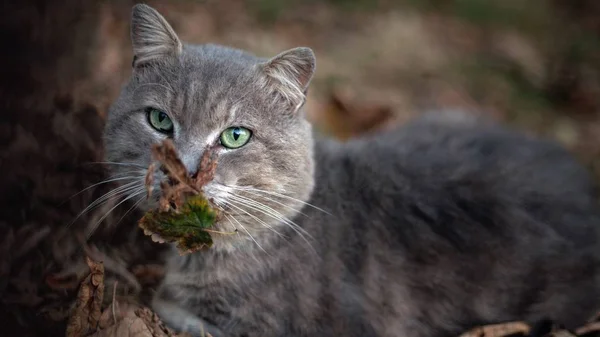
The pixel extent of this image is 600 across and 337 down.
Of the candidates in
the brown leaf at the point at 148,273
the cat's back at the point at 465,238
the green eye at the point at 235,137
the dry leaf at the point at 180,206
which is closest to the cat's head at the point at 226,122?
the green eye at the point at 235,137

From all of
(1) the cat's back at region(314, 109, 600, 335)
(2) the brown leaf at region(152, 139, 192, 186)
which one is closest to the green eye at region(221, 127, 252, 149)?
(2) the brown leaf at region(152, 139, 192, 186)

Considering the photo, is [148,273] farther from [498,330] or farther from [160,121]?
[498,330]

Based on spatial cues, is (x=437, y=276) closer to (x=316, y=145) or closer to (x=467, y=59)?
(x=316, y=145)

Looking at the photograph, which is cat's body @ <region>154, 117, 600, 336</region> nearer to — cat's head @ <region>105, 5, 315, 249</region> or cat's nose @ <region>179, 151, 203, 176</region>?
cat's head @ <region>105, 5, 315, 249</region>

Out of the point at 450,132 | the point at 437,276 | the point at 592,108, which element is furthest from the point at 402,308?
the point at 592,108

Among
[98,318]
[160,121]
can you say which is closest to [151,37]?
[160,121]
